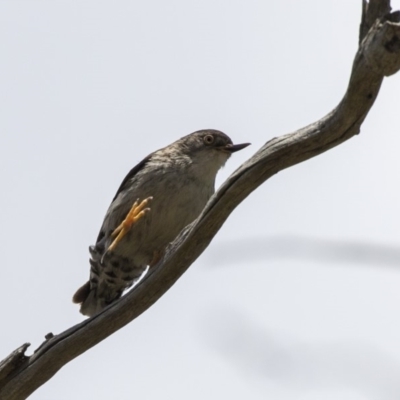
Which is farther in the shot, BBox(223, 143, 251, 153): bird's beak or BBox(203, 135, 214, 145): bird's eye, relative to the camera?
BBox(203, 135, 214, 145): bird's eye

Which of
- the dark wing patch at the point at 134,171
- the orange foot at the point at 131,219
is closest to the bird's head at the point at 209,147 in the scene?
the dark wing patch at the point at 134,171

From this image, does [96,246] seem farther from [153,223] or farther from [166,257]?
[166,257]

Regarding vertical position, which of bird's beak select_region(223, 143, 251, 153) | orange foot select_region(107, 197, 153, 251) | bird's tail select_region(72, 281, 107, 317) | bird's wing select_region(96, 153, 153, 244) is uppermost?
bird's beak select_region(223, 143, 251, 153)

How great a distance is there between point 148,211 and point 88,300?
4.16ft

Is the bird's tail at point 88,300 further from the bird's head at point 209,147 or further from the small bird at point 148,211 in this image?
the bird's head at point 209,147

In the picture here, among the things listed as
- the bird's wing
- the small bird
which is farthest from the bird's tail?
the bird's wing

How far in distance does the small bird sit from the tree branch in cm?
213

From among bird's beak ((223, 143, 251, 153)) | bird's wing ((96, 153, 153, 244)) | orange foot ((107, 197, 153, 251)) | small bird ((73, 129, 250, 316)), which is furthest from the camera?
bird's beak ((223, 143, 251, 153))

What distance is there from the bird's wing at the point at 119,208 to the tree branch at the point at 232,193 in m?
2.62

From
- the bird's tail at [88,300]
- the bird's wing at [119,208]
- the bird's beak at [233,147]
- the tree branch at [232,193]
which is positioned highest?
the bird's beak at [233,147]

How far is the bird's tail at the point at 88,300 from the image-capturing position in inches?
357

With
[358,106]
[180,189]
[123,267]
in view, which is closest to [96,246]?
[123,267]

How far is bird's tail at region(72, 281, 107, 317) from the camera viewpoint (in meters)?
9.08

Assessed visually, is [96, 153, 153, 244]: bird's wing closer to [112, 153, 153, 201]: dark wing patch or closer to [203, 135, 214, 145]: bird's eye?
[112, 153, 153, 201]: dark wing patch
